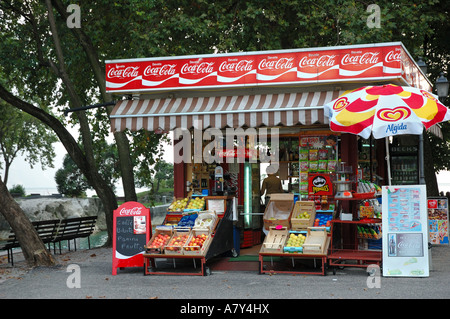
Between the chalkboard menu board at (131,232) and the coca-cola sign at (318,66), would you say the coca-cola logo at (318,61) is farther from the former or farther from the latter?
the chalkboard menu board at (131,232)

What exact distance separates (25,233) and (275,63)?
588cm

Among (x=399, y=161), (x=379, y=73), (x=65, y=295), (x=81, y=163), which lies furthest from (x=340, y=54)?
(x=81, y=163)

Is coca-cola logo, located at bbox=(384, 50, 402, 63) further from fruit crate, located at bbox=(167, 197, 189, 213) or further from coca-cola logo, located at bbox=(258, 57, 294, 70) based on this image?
fruit crate, located at bbox=(167, 197, 189, 213)

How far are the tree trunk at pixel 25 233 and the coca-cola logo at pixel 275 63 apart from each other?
18.0 ft

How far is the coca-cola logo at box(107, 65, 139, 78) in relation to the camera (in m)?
11.6

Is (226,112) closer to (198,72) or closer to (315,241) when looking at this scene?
(198,72)

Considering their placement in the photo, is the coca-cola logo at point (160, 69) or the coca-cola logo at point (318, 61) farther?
the coca-cola logo at point (160, 69)

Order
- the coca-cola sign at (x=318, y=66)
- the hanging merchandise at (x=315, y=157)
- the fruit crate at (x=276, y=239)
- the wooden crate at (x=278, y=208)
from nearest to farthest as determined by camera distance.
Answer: the fruit crate at (x=276, y=239) < the coca-cola sign at (x=318, y=66) < the wooden crate at (x=278, y=208) < the hanging merchandise at (x=315, y=157)

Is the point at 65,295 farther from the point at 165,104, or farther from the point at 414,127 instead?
the point at 414,127

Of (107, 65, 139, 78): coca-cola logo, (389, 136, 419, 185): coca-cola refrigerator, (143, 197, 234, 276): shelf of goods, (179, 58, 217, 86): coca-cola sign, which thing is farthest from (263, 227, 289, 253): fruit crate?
(389, 136, 419, 185): coca-cola refrigerator

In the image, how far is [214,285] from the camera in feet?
28.5

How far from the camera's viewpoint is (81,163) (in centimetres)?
1520

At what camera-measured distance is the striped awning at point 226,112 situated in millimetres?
10234

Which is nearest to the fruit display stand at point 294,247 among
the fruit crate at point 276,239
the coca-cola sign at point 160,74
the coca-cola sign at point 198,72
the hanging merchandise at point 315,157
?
the fruit crate at point 276,239
